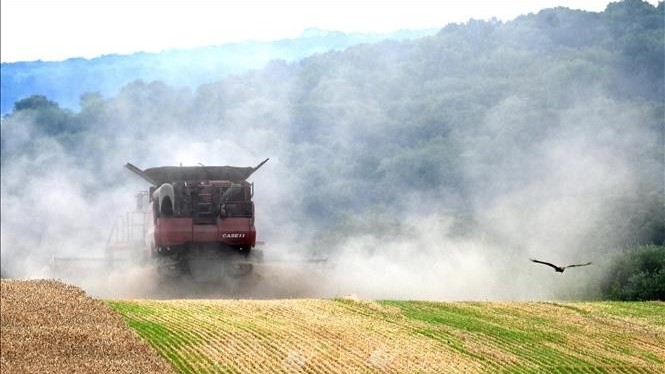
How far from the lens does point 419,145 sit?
127312 millimetres

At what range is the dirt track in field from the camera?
2591 cm

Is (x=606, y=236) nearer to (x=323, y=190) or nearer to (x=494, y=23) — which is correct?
(x=323, y=190)

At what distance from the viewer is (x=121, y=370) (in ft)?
85.5

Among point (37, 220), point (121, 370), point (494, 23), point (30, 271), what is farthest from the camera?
point (494, 23)

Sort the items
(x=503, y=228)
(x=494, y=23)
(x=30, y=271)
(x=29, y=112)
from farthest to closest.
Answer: (x=494, y=23)
(x=29, y=112)
(x=30, y=271)
(x=503, y=228)

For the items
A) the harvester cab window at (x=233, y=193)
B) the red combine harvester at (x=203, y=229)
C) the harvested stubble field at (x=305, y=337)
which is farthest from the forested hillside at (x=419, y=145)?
the harvested stubble field at (x=305, y=337)

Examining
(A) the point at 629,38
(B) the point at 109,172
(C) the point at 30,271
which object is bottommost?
(C) the point at 30,271

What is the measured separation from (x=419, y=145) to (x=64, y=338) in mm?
100691

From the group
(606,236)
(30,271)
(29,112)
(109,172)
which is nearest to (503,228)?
(606,236)

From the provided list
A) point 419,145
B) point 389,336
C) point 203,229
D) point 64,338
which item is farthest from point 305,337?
point 419,145

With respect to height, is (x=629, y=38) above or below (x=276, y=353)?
above

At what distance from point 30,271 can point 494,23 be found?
8403 centimetres

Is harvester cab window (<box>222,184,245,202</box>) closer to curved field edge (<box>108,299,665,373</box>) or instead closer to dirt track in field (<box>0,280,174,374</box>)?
curved field edge (<box>108,299,665,373</box>)

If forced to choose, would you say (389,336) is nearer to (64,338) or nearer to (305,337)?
(305,337)
